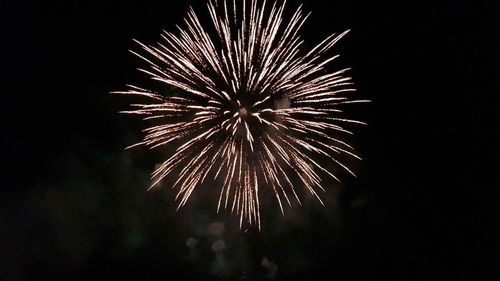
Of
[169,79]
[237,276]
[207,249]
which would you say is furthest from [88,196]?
[169,79]

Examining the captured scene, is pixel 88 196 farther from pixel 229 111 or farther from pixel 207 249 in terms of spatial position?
pixel 229 111

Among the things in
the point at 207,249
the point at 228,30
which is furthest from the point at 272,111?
the point at 207,249

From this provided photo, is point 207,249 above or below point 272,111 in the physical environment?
below

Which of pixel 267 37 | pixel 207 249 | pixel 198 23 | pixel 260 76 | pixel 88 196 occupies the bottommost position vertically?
pixel 207 249

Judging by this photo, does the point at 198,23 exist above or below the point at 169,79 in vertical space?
above

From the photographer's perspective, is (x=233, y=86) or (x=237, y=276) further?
(x=237, y=276)

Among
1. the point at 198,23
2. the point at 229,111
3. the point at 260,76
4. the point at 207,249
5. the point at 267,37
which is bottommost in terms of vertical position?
the point at 207,249

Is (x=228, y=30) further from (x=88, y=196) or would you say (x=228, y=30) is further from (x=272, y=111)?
(x=88, y=196)

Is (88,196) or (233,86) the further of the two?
(88,196)
